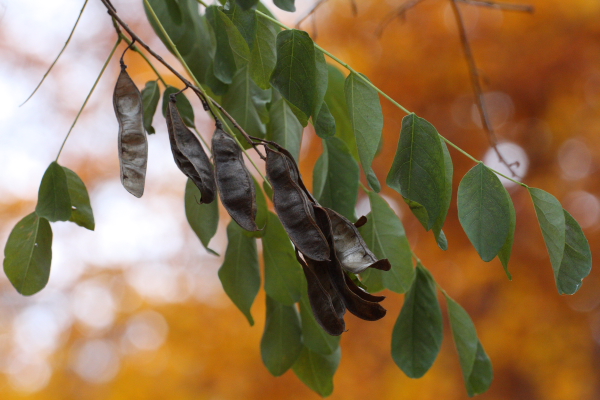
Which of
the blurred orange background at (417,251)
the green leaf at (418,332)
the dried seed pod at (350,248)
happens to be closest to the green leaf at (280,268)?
the green leaf at (418,332)

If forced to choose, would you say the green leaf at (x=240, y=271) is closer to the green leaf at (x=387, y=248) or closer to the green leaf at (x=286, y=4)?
the green leaf at (x=387, y=248)

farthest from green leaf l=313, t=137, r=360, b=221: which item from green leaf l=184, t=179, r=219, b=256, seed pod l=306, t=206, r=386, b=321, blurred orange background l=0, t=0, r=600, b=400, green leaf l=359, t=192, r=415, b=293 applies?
blurred orange background l=0, t=0, r=600, b=400

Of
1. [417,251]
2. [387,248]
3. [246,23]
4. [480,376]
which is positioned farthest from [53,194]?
[417,251]

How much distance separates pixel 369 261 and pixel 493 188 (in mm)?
152

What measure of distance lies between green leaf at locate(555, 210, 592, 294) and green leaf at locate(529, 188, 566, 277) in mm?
12

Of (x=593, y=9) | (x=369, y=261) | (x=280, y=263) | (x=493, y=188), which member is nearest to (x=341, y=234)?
(x=369, y=261)

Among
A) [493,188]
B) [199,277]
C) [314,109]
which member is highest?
[314,109]

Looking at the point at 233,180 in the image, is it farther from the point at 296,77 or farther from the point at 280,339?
the point at 280,339

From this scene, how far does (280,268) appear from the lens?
2.01ft

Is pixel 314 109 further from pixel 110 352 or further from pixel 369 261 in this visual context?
pixel 110 352

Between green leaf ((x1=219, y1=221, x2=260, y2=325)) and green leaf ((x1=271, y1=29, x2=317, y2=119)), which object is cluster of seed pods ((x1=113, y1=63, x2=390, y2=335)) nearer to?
green leaf ((x1=271, y1=29, x2=317, y2=119))

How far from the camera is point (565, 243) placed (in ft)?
1.45

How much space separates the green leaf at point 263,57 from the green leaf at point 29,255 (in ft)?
1.01

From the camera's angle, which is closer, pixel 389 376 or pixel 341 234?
pixel 341 234
